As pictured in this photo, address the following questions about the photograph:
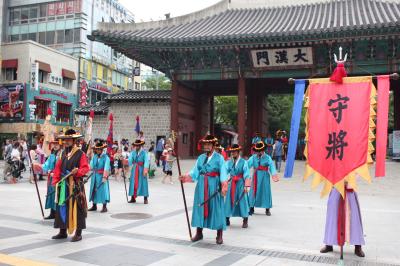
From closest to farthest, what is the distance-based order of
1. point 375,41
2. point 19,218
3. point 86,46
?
point 19,218, point 375,41, point 86,46

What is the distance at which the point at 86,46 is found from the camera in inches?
1526

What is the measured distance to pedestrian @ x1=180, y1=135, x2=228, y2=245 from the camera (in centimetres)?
691

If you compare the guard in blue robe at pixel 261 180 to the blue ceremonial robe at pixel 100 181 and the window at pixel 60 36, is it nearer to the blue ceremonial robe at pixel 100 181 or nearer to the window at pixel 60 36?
the blue ceremonial robe at pixel 100 181

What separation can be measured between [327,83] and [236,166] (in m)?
3.27

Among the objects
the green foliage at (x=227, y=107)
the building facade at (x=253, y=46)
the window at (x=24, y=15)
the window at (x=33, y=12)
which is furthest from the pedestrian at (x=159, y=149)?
the window at (x=24, y=15)

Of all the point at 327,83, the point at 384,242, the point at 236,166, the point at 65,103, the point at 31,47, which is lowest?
the point at 384,242

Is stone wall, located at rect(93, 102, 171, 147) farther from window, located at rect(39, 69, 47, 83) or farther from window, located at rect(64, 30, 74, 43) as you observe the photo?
window, located at rect(64, 30, 74, 43)

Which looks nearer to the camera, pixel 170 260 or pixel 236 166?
pixel 170 260

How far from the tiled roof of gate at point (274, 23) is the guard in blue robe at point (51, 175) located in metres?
11.0

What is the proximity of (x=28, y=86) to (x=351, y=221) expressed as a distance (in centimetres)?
3055

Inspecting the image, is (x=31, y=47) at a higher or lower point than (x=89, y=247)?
higher

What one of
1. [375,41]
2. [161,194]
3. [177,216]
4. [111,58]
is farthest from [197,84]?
[111,58]

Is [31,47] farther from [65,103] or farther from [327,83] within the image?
[327,83]

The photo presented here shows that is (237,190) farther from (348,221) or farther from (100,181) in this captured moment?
(100,181)
